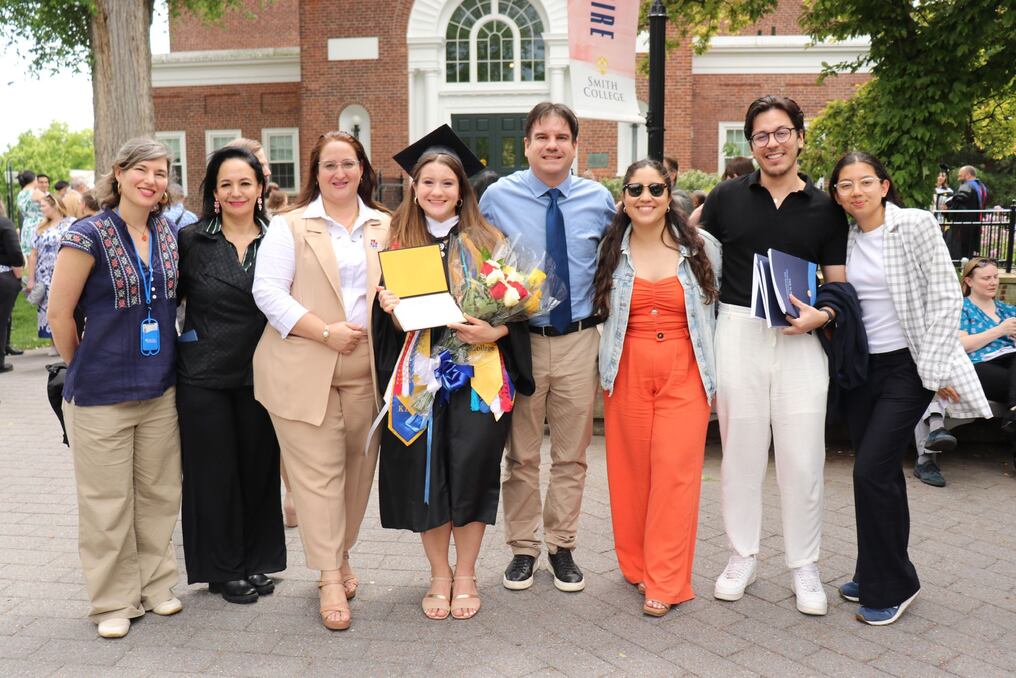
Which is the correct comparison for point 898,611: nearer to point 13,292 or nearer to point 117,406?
point 117,406

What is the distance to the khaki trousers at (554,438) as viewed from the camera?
4.62 metres

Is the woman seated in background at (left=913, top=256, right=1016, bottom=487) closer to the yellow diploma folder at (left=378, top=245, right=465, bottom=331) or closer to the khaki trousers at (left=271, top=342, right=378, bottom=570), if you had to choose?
the yellow diploma folder at (left=378, top=245, right=465, bottom=331)

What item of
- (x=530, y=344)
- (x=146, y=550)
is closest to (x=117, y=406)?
(x=146, y=550)

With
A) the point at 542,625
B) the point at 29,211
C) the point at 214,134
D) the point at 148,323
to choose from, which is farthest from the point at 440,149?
the point at 214,134

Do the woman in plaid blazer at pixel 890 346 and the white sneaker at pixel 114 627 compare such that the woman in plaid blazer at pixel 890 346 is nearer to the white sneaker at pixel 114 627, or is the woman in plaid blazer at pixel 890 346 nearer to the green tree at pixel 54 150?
the white sneaker at pixel 114 627

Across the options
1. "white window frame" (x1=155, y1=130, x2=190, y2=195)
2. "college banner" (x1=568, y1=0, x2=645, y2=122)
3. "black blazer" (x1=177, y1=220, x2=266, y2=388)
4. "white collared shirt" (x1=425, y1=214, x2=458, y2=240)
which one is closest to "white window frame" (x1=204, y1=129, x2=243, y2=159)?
"white window frame" (x1=155, y1=130, x2=190, y2=195)

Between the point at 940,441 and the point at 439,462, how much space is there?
12.9 feet

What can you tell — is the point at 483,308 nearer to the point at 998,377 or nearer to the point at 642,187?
the point at 642,187

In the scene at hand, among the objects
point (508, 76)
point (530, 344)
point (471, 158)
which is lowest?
point (530, 344)

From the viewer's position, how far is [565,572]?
15.5 feet

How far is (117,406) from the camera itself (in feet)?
13.8

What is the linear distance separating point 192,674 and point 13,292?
9394mm

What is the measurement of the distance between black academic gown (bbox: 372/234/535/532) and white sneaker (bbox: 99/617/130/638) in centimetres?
122

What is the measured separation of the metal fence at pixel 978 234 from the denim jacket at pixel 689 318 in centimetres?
872
